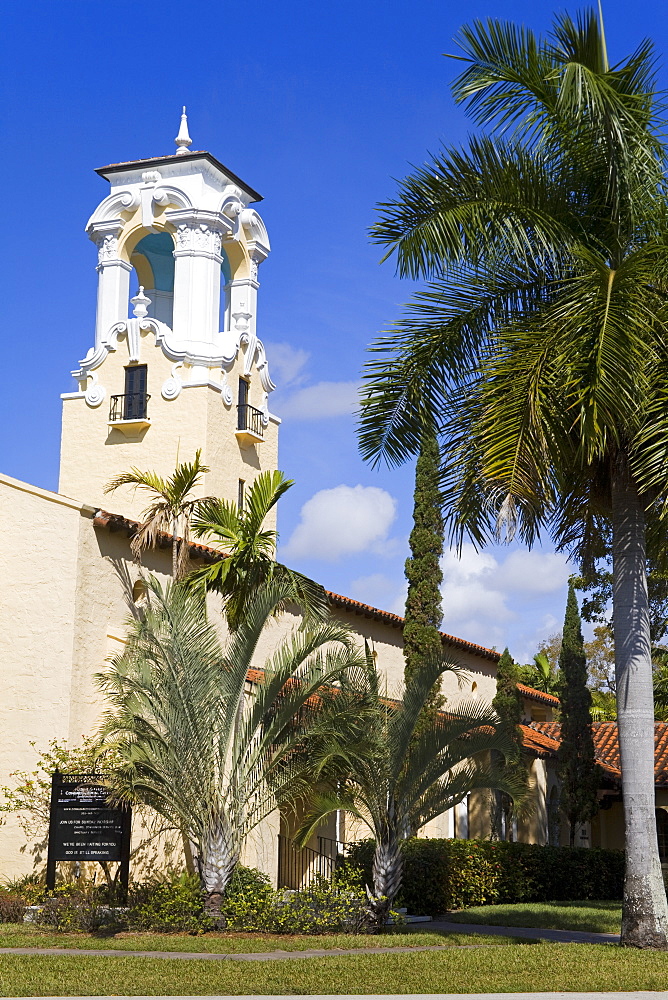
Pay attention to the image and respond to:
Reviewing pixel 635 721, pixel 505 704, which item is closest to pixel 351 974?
pixel 635 721

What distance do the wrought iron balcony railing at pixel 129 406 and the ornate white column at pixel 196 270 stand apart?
7.24 ft

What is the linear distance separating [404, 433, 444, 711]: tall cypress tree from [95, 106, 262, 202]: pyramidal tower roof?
14.8 meters

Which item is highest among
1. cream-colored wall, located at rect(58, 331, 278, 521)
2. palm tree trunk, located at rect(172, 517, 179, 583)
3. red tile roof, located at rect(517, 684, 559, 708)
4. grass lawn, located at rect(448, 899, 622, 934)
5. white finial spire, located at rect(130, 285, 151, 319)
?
white finial spire, located at rect(130, 285, 151, 319)

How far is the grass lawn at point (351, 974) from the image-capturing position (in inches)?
449

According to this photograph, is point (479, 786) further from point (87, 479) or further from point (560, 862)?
point (87, 479)

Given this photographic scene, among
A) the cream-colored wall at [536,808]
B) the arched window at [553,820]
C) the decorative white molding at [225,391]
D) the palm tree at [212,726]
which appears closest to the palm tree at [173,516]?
the palm tree at [212,726]

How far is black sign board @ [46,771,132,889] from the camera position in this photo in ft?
55.2

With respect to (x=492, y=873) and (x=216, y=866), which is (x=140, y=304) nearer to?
(x=492, y=873)

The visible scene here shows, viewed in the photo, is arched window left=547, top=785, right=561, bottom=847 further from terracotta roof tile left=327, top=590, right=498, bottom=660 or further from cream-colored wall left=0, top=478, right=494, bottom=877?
cream-colored wall left=0, top=478, right=494, bottom=877

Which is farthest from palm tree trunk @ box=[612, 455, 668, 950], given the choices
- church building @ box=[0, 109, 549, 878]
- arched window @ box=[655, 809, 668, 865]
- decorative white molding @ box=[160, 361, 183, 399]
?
decorative white molding @ box=[160, 361, 183, 399]

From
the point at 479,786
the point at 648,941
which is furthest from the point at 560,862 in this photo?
the point at 648,941

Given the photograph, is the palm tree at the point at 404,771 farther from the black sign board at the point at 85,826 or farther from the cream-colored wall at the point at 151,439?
the cream-colored wall at the point at 151,439

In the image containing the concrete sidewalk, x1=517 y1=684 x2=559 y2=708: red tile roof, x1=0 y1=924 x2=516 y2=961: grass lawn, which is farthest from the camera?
x1=517 y1=684 x2=559 y2=708: red tile roof

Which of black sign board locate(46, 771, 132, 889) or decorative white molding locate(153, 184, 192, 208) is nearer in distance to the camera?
black sign board locate(46, 771, 132, 889)
